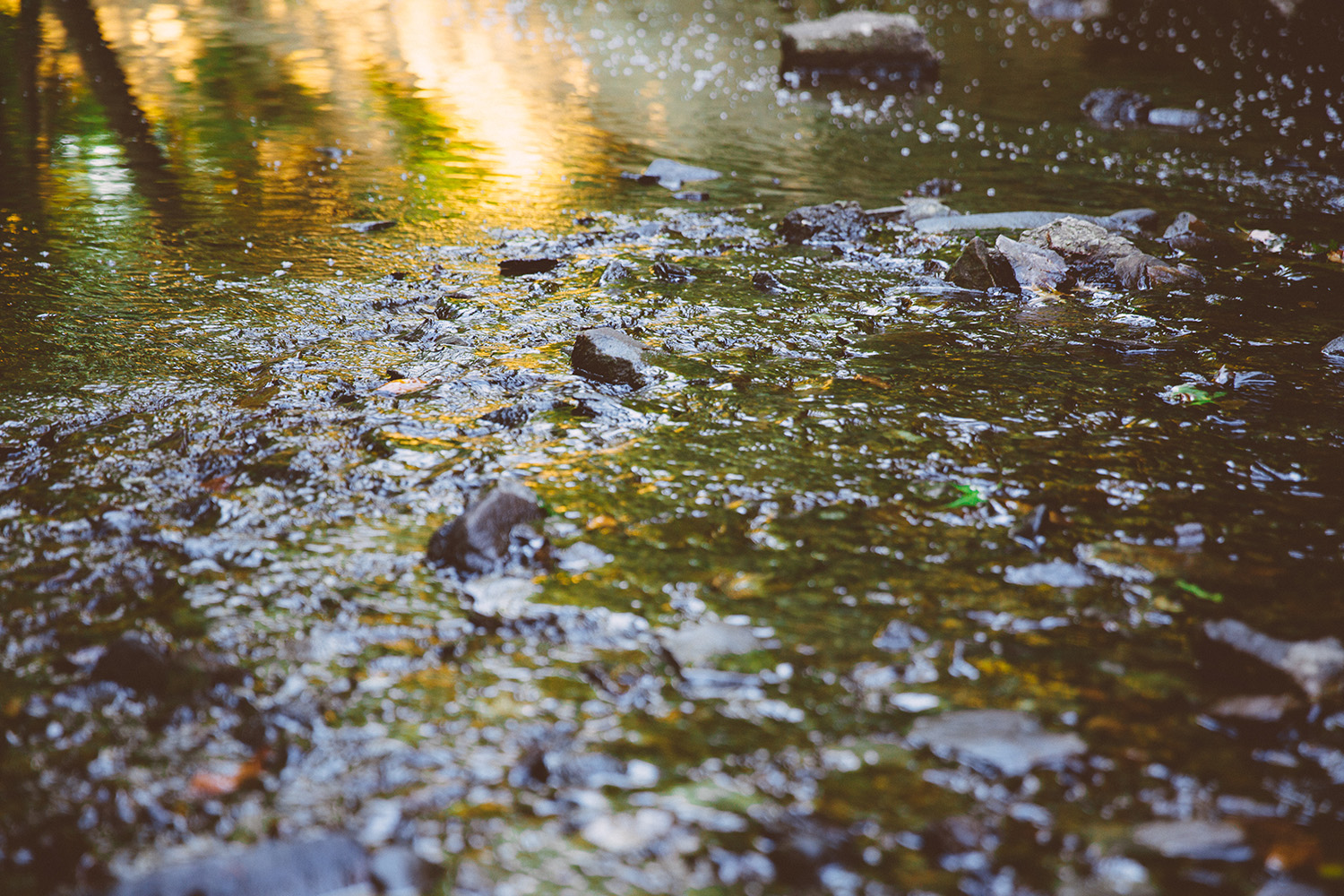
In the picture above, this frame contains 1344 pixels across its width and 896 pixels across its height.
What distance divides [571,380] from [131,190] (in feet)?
15.3

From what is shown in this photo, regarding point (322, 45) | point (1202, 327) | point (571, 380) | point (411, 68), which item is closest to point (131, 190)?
point (571, 380)

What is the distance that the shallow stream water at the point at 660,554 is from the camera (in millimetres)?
1668

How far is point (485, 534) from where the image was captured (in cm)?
241

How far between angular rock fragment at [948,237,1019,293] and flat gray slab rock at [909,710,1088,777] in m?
3.36

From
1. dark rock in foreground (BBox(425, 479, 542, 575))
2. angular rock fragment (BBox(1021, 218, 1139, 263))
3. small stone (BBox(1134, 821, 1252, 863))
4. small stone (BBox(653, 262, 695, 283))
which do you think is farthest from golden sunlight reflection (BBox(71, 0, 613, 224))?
small stone (BBox(1134, 821, 1252, 863))

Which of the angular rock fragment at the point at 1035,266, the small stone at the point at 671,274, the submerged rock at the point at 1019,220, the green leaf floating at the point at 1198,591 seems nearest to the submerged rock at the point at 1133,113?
the submerged rock at the point at 1019,220

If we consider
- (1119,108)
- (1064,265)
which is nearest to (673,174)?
(1064,265)

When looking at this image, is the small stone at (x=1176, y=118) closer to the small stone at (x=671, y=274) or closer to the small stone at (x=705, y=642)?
the small stone at (x=671, y=274)

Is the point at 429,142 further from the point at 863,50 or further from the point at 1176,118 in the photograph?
the point at 863,50

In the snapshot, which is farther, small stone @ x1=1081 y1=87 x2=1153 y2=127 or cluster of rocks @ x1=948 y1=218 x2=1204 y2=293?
small stone @ x1=1081 y1=87 x2=1153 y2=127

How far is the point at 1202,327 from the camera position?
14.2 feet

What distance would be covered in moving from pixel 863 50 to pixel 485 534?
13788mm

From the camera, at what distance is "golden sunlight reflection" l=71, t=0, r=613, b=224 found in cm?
735

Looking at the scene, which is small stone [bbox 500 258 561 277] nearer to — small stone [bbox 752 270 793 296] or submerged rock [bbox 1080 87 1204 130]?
small stone [bbox 752 270 793 296]
